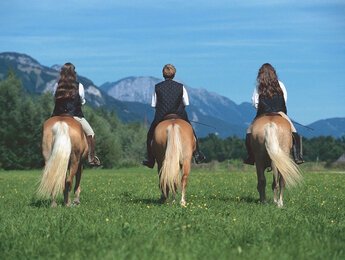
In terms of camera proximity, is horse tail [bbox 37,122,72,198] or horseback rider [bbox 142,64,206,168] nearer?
horse tail [bbox 37,122,72,198]

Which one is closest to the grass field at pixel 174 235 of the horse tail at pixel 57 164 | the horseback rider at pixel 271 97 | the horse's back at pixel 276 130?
the horse tail at pixel 57 164

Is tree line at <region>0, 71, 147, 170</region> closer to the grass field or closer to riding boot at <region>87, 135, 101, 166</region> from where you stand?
riding boot at <region>87, 135, 101, 166</region>

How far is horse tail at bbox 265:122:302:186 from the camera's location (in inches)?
408

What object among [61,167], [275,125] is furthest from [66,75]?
[275,125]

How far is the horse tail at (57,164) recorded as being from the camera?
9.87 metres

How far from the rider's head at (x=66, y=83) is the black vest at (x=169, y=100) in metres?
1.98

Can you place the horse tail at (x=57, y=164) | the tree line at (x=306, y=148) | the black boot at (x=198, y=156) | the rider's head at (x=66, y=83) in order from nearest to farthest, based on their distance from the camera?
the horse tail at (x=57, y=164)
the rider's head at (x=66, y=83)
the black boot at (x=198, y=156)
the tree line at (x=306, y=148)

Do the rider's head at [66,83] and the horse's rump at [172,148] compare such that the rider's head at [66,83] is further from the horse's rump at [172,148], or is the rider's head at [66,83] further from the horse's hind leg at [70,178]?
the horse's rump at [172,148]

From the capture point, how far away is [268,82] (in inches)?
453

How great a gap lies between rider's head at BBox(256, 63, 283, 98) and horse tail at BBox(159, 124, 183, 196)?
2289mm

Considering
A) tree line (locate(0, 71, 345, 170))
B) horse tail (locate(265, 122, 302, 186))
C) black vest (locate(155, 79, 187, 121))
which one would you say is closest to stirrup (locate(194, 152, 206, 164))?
black vest (locate(155, 79, 187, 121))

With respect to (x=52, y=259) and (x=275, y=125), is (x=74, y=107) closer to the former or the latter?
(x=275, y=125)

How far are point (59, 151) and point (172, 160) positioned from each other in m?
2.32

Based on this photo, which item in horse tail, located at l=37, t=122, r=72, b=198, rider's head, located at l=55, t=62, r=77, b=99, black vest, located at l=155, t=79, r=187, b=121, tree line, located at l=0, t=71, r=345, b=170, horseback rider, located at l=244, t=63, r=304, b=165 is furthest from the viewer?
tree line, located at l=0, t=71, r=345, b=170
